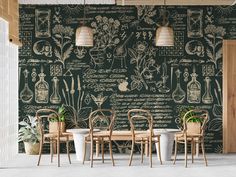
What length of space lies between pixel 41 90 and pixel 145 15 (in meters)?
2.53

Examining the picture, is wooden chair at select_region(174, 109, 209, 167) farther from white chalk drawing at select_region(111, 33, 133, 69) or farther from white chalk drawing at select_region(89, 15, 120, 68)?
white chalk drawing at select_region(89, 15, 120, 68)

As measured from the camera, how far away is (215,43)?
11328mm

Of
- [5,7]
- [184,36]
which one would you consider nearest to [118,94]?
[184,36]

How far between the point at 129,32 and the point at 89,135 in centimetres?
269

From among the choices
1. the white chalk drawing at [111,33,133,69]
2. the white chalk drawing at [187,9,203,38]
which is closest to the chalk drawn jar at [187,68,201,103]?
the white chalk drawing at [187,9,203,38]

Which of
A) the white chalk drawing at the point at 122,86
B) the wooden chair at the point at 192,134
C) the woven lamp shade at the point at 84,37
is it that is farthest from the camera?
the white chalk drawing at the point at 122,86

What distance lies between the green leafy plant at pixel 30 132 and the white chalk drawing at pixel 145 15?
271 cm

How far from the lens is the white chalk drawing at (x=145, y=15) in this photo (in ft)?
37.2

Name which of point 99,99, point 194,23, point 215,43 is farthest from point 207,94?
point 99,99

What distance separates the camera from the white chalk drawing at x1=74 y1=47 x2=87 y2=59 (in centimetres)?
1136

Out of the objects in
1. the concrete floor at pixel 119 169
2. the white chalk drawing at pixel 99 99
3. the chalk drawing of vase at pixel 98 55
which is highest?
the chalk drawing of vase at pixel 98 55

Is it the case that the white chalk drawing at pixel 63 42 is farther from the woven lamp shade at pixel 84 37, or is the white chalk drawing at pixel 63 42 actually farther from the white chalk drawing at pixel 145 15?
the woven lamp shade at pixel 84 37

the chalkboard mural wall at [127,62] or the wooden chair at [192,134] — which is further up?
the chalkboard mural wall at [127,62]

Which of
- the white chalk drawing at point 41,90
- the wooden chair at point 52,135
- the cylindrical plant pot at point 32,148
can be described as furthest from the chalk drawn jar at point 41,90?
the cylindrical plant pot at point 32,148
